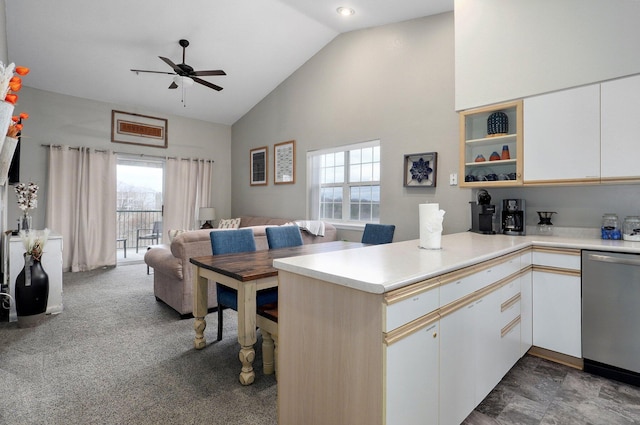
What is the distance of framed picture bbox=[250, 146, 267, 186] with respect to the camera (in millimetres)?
6219

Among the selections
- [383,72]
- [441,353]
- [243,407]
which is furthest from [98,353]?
[383,72]

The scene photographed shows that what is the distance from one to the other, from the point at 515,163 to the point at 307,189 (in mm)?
3121

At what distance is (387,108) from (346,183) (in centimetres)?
124

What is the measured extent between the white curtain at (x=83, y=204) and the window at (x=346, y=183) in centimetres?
344

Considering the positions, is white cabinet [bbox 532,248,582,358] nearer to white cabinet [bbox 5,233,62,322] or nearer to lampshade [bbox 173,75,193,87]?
lampshade [bbox 173,75,193,87]

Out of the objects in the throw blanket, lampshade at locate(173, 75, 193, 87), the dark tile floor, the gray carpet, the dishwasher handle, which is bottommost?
the dark tile floor

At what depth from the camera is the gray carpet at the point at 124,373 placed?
179 centimetres

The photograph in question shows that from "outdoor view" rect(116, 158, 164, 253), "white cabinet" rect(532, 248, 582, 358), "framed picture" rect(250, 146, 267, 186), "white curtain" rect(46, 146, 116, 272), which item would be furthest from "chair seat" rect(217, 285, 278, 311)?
"outdoor view" rect(116, 158, 164, 253)

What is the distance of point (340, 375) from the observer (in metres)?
1.27

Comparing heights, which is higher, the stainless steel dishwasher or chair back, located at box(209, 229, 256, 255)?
chair back, located at box(209, 229, 256, 255)

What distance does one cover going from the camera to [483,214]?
3.01 m

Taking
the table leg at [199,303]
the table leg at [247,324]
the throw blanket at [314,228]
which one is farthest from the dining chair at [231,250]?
the throw blanket at [314,228]

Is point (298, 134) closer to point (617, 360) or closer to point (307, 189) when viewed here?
point (307, 189)

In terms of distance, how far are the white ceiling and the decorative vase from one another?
113 inches
